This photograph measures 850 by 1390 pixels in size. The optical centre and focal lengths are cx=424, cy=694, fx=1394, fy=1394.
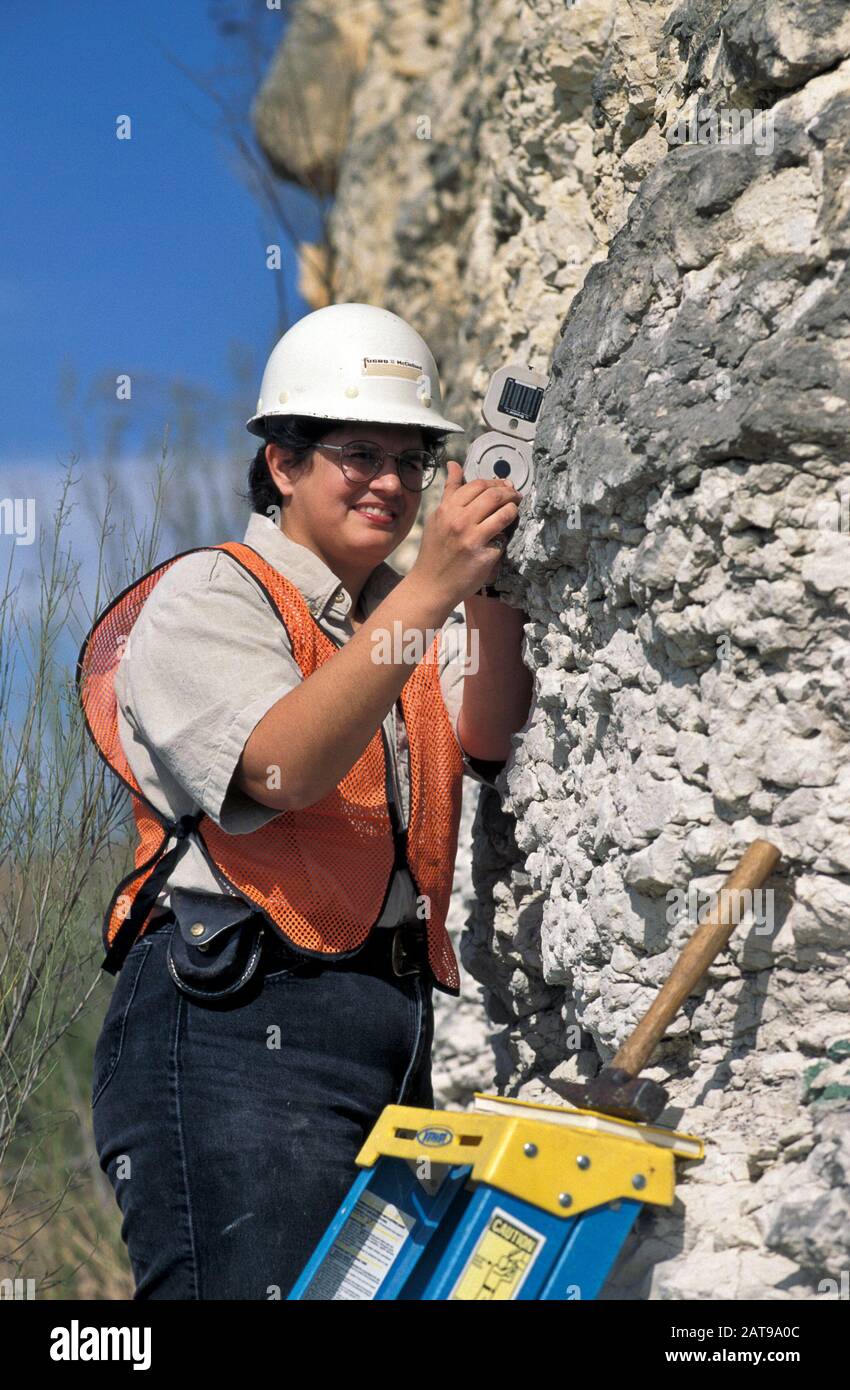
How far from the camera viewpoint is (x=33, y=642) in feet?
12.4

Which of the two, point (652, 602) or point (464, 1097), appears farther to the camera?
point (464, 1097)

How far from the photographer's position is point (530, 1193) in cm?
171

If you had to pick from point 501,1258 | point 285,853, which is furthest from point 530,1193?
point 285,853

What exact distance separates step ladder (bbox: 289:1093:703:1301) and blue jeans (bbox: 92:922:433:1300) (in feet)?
0.99

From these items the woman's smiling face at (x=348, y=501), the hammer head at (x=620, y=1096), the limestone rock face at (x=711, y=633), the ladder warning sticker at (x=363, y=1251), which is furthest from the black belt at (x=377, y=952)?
the woman's smiling face at (x=348, y=501)

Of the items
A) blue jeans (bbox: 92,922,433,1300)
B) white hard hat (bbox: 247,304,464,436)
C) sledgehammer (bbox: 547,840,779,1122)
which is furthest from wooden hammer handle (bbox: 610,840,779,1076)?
white hard hat (bbox: 247,304,464,436)

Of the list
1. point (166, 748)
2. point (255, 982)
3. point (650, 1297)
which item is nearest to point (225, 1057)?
point (255, 982)

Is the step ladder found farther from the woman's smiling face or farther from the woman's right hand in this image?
the woman's smiling face

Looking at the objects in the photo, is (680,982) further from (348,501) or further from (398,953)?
(348,501)

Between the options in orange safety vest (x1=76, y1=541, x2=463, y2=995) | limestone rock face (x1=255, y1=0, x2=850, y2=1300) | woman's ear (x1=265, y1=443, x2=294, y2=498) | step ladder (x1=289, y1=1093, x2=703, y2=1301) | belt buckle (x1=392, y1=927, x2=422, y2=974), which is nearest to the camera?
step ladder (x1=289, y1=1093, x2=703, y2=1301)

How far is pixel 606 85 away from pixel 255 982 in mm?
1956

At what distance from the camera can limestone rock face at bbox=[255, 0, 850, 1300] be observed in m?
1.83

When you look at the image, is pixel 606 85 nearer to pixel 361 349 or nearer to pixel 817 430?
pixel 361 349

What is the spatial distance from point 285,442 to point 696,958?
118 cm
